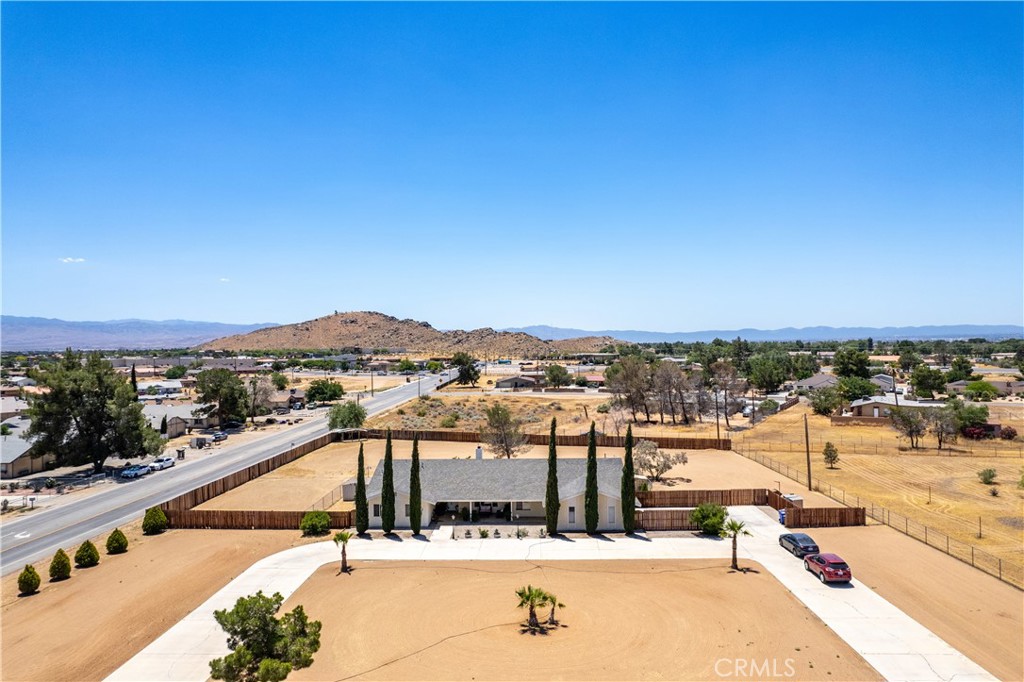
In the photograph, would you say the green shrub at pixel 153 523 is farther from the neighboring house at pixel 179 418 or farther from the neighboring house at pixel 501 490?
the neighboring house at pixel 179 418

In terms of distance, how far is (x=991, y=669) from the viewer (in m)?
19.5

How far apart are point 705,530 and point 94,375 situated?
51.4m

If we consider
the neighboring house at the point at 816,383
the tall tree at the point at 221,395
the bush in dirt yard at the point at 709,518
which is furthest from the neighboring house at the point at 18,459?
the neighboring house at the point at 816,383

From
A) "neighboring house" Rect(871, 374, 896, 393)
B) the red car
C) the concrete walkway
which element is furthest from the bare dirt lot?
"neighboring house" Rect(871, 374, 896, 393)

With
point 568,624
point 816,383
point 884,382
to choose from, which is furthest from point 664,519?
point 884,382

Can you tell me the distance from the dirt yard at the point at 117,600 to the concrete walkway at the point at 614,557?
1.05 m

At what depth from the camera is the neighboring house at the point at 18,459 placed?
159 ft

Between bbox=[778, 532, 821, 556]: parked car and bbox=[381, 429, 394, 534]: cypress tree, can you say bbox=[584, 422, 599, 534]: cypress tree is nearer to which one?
bbox=[778, 532, 821, 556]: parked car

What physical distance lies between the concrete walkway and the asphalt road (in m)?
13.6

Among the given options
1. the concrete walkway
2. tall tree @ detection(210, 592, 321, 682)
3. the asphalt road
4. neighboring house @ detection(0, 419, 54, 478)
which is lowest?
the concrete walkway

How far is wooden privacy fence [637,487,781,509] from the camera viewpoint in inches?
1490

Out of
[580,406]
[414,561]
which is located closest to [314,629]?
[414,561]

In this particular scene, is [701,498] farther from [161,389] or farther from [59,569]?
[161,389]

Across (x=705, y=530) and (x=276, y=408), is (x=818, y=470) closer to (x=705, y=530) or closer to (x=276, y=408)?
(x=705, y=530)
